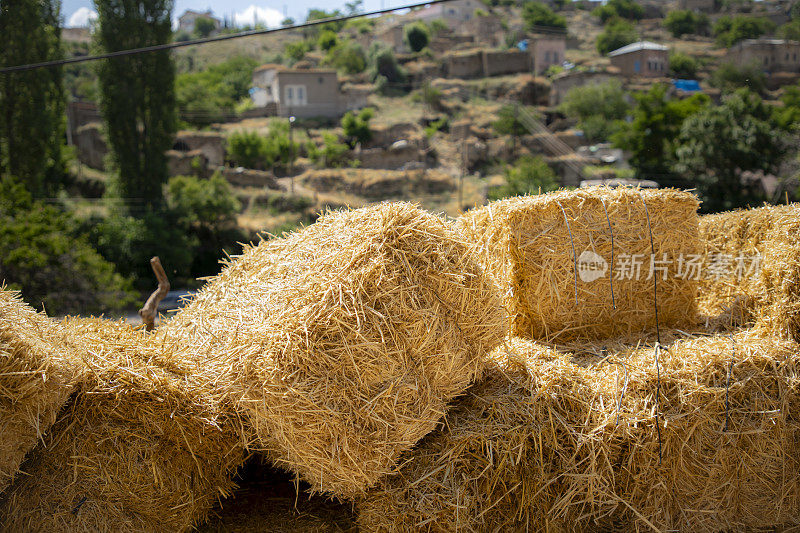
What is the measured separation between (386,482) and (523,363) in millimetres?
1166

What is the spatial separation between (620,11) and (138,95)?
78772 mm

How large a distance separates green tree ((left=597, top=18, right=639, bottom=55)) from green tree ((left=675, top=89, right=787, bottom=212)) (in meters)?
44.3

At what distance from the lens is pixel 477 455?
3.10 m

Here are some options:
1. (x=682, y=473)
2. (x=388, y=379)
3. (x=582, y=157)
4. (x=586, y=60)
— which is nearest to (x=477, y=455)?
(x=388, y=379)

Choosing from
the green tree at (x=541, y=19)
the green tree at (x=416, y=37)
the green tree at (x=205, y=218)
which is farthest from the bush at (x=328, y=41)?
the green tree at (x=205, y=218)

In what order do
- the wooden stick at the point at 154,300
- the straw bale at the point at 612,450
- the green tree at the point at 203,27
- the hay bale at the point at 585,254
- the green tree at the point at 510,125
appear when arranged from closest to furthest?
the straw bale at the point at 612,450
the hay bale at the point at 585,254
the wooden stick at the point at 154,300
the green tree at the point at 510,125
the green tree at the point at 203,27

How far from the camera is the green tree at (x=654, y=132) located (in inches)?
1398

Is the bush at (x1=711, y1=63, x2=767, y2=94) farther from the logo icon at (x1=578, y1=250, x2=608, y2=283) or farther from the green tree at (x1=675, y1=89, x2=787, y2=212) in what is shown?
the logo icon at (x1=578, y1=250, x2=608, y2=283)

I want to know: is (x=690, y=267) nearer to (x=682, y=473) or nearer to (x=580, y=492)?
Answer: (x=682, y=473)

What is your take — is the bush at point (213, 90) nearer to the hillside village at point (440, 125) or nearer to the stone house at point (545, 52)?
the hillside village at point (440, 125)

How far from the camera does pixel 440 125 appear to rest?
50750 mm

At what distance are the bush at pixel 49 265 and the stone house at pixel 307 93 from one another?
109 feet

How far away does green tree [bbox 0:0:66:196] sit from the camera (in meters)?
20.5

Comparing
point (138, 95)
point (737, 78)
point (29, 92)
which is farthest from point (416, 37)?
point (29, 92)
